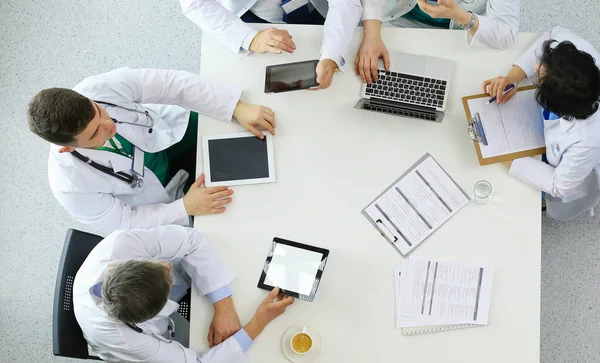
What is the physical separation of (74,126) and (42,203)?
1.22m

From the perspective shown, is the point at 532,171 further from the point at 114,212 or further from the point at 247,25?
the point at 114,212

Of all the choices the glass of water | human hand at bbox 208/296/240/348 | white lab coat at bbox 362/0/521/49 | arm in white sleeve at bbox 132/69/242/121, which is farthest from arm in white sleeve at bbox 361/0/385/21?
human hand at bbox 208/296/240/348

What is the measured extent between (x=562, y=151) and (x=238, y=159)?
0.95m

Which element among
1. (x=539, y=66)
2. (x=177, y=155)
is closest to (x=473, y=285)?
(x=539, y=66)

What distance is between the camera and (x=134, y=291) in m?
1.40

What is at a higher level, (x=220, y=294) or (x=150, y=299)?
(x=150, y=299)

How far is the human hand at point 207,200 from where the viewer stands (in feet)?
5.62

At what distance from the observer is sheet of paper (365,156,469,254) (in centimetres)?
168

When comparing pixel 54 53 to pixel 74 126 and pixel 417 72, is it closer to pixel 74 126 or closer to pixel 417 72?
pixel 74 126

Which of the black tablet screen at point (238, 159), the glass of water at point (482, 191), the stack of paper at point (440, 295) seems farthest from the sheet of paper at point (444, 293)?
the black tablet screen at point (238, 159)

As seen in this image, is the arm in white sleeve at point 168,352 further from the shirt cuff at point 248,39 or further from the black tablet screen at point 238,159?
the shirt cuff at point 248,39

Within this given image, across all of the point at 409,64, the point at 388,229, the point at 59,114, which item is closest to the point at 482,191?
the point at 388,229

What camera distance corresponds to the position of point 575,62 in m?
1.56

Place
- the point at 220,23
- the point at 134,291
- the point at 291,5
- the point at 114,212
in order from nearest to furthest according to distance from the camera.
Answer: the point at 134,291 < the point at 114,212 < the point at 220,23 < the point at 291,5
